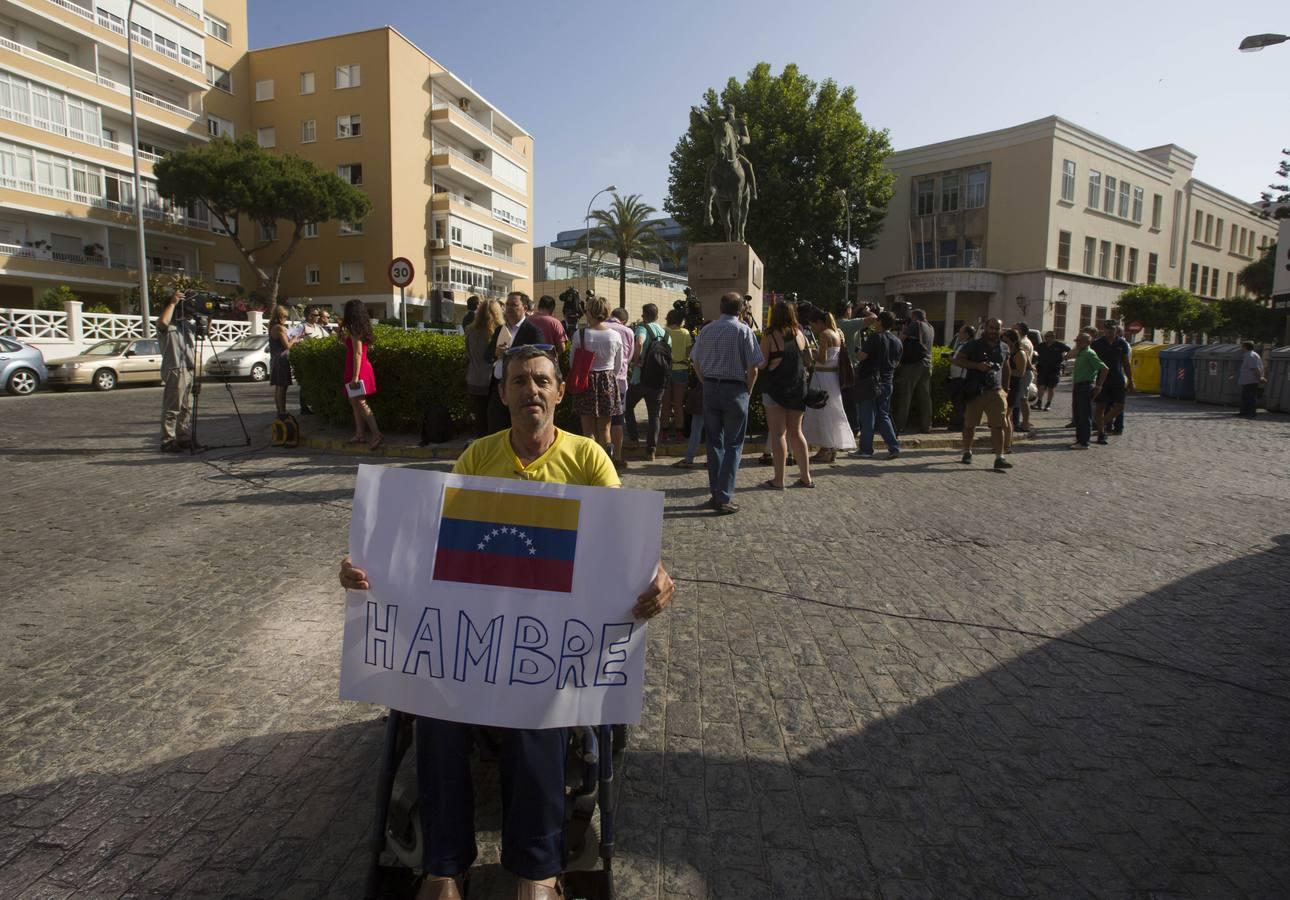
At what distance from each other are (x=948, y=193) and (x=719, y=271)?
45.5 meters

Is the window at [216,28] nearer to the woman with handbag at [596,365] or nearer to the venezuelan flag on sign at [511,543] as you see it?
the woman with handbag at [596,365]

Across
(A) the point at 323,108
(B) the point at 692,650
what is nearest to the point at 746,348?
(B) the point at 692,650

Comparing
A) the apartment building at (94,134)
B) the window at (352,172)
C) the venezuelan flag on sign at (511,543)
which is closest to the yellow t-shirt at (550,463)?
the venezuelan flag on sign at (511,543)

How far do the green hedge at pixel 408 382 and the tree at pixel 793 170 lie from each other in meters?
30.2

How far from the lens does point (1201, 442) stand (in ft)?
42.9

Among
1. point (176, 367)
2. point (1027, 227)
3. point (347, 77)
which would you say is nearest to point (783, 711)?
point (176, 367)

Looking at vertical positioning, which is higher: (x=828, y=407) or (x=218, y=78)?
(x=218, y=78)

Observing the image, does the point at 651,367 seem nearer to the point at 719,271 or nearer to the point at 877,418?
the point at 877,418

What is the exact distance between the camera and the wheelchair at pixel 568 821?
7.46 feet

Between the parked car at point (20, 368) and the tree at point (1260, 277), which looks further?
the tree at point (1260, 277)

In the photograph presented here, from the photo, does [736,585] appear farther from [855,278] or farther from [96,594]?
[855,278]

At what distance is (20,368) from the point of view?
19.3 metres

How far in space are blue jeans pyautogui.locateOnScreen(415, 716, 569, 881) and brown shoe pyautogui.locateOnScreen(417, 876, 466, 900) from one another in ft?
0.11

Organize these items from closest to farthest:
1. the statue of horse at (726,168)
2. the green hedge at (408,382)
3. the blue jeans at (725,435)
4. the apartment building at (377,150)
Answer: the blue jeans at (725,435) < the green hedge at (408,382) < the statue of horse at (726,168) < the apartment building at (377,150)
